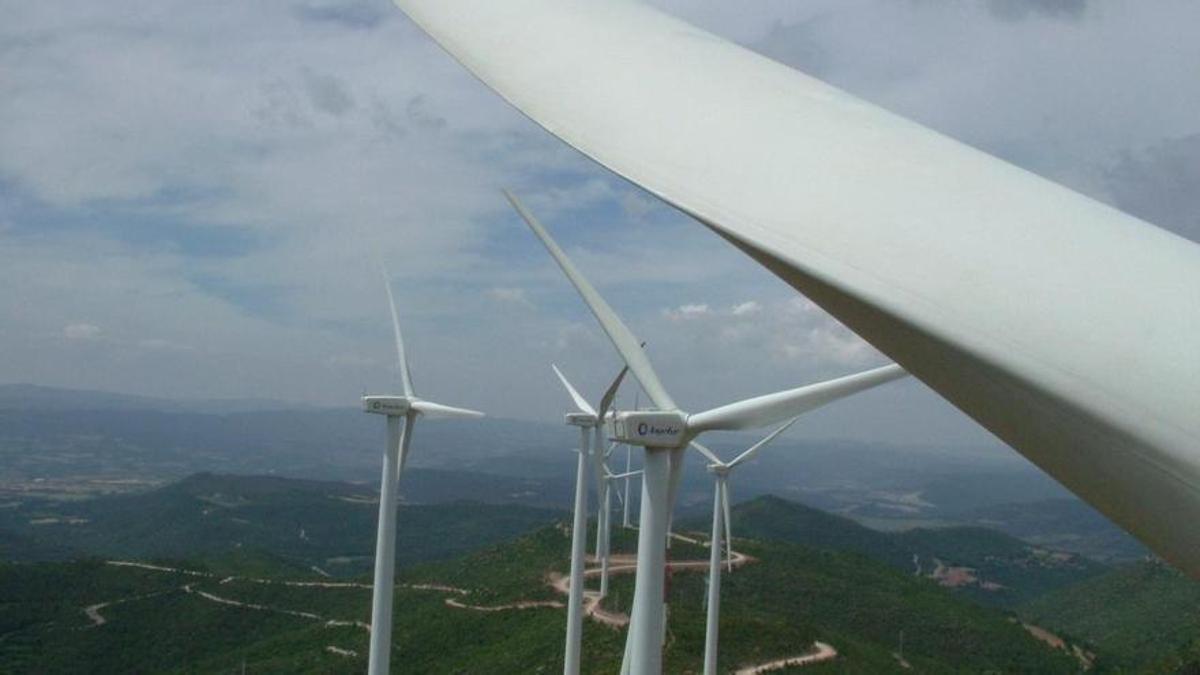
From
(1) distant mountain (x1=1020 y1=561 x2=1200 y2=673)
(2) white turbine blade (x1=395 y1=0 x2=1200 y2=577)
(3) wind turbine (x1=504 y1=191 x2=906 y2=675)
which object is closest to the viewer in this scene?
(2) white turbine blade (x1=395 y1=0 x2=1200 y2=577)

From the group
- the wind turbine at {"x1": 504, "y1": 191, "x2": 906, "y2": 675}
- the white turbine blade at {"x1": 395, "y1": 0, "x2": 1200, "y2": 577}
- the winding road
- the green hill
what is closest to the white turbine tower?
the winding road

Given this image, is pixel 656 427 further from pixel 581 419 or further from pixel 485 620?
pixel 485 620

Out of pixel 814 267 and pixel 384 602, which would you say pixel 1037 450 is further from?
pixel 384 602

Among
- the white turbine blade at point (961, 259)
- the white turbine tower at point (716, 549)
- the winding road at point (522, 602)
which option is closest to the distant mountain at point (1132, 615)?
the winding road at point (522, 602)

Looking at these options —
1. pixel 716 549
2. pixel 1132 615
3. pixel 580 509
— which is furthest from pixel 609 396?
pixel 1132 615

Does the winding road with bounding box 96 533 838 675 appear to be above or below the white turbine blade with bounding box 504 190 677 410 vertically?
below

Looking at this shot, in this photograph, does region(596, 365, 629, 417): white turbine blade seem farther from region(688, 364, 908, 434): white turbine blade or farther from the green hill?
the green hill

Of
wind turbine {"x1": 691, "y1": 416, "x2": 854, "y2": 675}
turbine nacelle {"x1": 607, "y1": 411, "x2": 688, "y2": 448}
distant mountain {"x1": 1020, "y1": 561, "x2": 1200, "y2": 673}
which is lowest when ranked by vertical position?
distant mountain {"x1": 1020, "y1": 561, "x2": 1200, "y2": 673}
